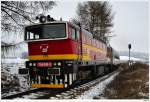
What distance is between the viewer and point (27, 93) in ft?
30.4

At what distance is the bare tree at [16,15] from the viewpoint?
34.8 feet

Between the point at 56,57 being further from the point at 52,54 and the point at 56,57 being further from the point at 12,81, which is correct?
the point at 12,81

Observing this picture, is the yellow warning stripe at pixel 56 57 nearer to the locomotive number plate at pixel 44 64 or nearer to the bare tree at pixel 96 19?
the locomotive number plate at pixel 44 64

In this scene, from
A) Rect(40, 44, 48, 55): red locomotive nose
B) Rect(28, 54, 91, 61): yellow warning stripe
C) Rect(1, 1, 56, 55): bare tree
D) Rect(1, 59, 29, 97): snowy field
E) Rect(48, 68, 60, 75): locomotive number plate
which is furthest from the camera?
Rect(1, 1, 56, 55): bare tree

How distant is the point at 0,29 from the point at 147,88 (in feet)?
17.0

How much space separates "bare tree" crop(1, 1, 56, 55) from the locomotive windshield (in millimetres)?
656

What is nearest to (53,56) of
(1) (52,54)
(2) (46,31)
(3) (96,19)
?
(1) (52,54)

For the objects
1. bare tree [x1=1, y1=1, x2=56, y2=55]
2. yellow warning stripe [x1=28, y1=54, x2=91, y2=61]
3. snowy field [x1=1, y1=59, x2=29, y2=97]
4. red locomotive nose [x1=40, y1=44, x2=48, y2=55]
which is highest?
bare tree [x1=1, y1=1, x2=56, y2=55]

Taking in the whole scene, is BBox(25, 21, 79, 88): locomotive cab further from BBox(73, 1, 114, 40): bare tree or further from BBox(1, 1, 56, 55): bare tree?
BBox(73, 1, 114, 40): bare tree

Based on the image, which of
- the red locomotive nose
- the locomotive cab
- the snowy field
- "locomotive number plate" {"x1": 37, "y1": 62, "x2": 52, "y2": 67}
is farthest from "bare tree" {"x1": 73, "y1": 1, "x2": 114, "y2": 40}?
"locomotive number plate" {"x1": 37, "y1": 62, "x2": 52, "y2": 67}

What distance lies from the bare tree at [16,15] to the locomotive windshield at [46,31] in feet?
2.15

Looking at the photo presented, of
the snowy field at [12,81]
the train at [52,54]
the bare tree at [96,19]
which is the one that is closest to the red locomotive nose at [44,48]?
the train at [52,54]

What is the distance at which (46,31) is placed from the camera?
10.1m

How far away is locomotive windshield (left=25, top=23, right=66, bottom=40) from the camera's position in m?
9.86
